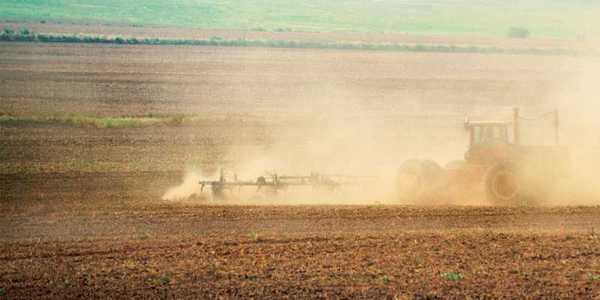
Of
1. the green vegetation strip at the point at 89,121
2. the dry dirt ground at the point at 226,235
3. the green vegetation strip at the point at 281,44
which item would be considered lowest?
the dry dirt ground at the point at 226,235

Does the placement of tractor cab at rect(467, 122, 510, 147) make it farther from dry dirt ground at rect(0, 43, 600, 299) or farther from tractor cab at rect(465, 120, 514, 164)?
dry dirt ground at rect(0, 43, 600, 299)

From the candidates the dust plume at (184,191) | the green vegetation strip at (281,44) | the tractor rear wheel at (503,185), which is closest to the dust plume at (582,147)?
the tractor rear wheel at (503,185)

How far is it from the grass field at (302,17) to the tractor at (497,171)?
429 feet

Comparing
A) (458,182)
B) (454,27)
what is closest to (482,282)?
(458,182)

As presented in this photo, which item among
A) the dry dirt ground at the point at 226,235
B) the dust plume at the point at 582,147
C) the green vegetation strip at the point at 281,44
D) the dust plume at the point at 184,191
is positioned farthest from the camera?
the green vegetation strip at the point at 281,44

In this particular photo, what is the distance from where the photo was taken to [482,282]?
1327cm

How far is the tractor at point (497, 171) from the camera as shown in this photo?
2005 centimetres

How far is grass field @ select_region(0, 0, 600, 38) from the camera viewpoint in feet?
527

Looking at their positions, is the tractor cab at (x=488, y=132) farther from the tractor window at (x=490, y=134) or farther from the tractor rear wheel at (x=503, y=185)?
the tractor rear wheel at (x=503, y=185)

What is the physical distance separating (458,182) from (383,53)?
245ft

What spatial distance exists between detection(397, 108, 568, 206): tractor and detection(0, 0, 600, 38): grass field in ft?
429

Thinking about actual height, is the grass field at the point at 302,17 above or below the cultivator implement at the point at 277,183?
above

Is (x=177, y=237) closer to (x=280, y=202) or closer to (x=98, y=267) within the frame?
(x=98, y=267)

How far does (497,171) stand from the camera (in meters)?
20.0
